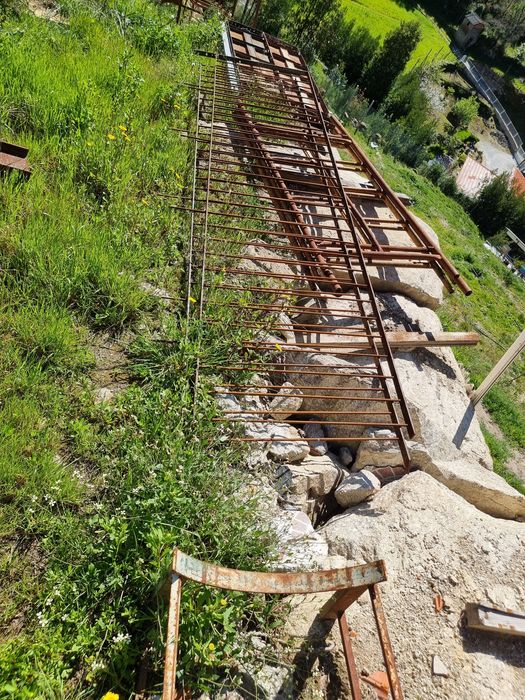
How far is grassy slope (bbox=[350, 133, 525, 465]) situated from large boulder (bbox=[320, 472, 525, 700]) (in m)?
3.53

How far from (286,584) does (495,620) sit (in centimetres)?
137

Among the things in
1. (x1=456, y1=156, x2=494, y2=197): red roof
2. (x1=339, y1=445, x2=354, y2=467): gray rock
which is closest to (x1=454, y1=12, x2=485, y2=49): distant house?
→ (x1=456, y1=156, x2=494, y2=197): red roof

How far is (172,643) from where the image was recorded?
1.38 m

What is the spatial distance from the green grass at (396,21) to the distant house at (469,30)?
101 inches

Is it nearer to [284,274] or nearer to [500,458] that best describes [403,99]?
[500,458]

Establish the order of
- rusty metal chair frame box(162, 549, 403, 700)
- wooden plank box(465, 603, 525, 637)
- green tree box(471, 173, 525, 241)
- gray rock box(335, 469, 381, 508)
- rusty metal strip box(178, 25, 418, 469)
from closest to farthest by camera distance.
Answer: rusty metal chair frame box(162, 549, 403, 700) < wooden plank box(465, 603, 525, 637) < gray rock box(335, 469, 381, 508) < rusty metal strip box(178, 25, 418, 469) < green tree box(471, 173, 525, 241)

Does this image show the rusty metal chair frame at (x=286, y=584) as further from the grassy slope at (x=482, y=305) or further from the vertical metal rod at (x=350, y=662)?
the grassy slope at (x=482, y=305)

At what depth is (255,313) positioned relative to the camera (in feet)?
11.7

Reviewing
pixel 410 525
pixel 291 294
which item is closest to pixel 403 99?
pixel 291 294

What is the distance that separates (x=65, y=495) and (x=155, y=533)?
0.56m

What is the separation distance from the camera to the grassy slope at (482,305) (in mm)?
6781

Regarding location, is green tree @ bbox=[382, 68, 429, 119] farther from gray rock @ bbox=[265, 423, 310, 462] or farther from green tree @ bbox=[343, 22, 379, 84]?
gray rock @ bbox=[265, 423, 310, 462]

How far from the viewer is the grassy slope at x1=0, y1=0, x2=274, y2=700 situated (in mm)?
1690

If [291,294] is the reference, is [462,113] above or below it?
below
